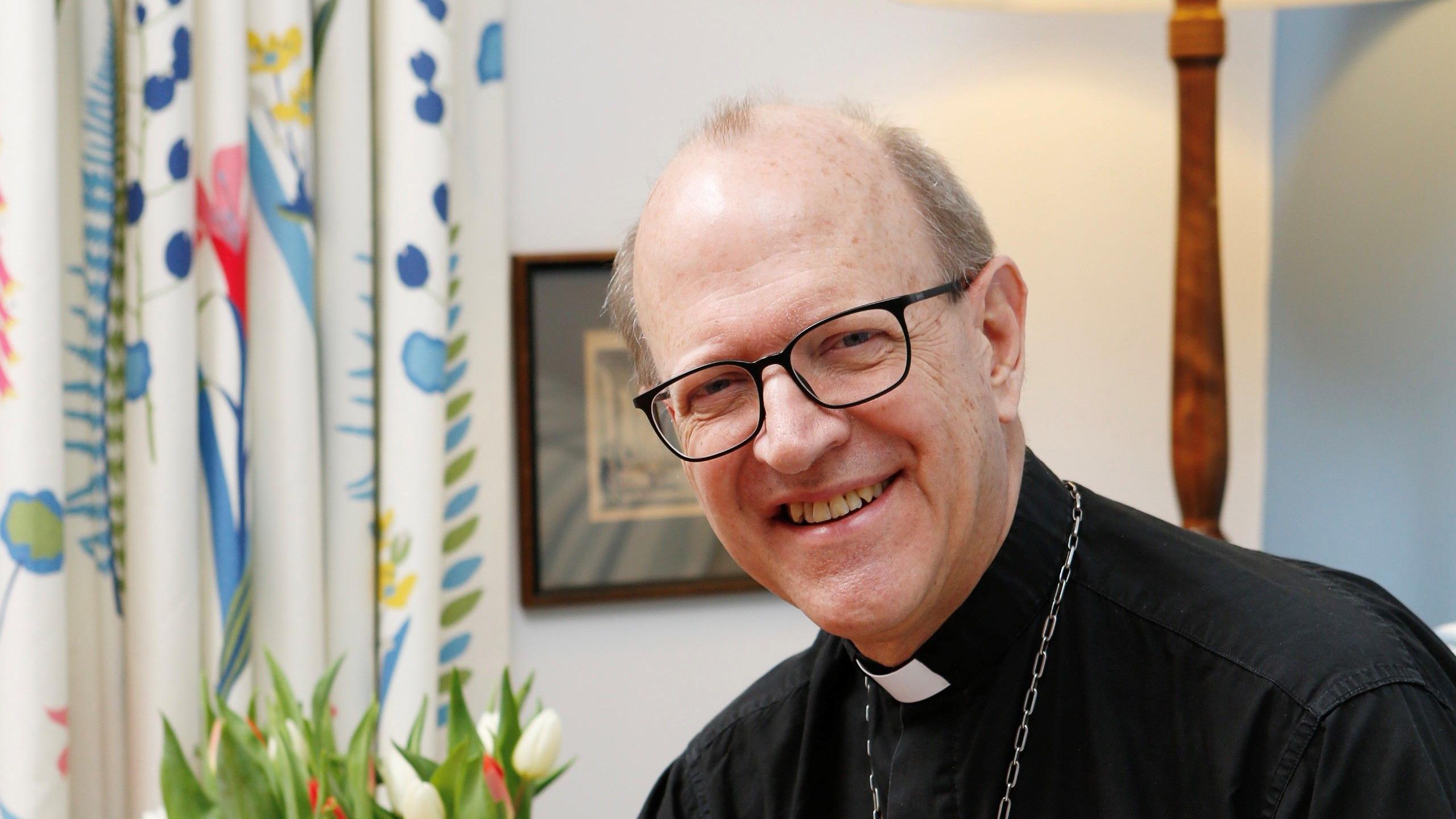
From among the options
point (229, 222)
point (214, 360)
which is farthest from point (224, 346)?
point (229, 222)

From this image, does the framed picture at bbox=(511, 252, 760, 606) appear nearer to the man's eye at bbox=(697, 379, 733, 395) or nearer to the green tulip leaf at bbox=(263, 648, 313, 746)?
the green tulip leaf at bbox=(263, 648, 313, 746)

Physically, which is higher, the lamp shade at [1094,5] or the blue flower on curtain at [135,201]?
the lamp shade at [1094,5]

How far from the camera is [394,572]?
1.80m

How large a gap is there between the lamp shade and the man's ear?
32.2 inches

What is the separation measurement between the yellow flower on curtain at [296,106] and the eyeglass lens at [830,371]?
3.29 ft

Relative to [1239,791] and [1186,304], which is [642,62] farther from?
[1239,791]

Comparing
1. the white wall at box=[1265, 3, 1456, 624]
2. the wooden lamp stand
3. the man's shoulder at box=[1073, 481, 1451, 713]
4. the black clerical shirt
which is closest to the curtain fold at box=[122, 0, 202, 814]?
the black clerical shirt

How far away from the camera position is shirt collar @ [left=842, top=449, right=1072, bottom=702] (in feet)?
3.35

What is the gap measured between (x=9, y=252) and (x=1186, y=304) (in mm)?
1441

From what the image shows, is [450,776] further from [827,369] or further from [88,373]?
[88,373]

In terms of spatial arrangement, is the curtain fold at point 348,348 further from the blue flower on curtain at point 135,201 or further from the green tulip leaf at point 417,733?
the green tulip leaf at point 417,733

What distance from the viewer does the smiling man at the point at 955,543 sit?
872 mm

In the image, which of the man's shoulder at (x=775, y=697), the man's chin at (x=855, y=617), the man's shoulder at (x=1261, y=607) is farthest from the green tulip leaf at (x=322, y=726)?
the man's shoulder at (x=1261, y=607)

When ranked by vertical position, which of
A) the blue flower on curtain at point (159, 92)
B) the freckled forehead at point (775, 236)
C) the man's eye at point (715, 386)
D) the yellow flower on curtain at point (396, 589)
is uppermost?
the blue flower on curtain at point (159, 92)
